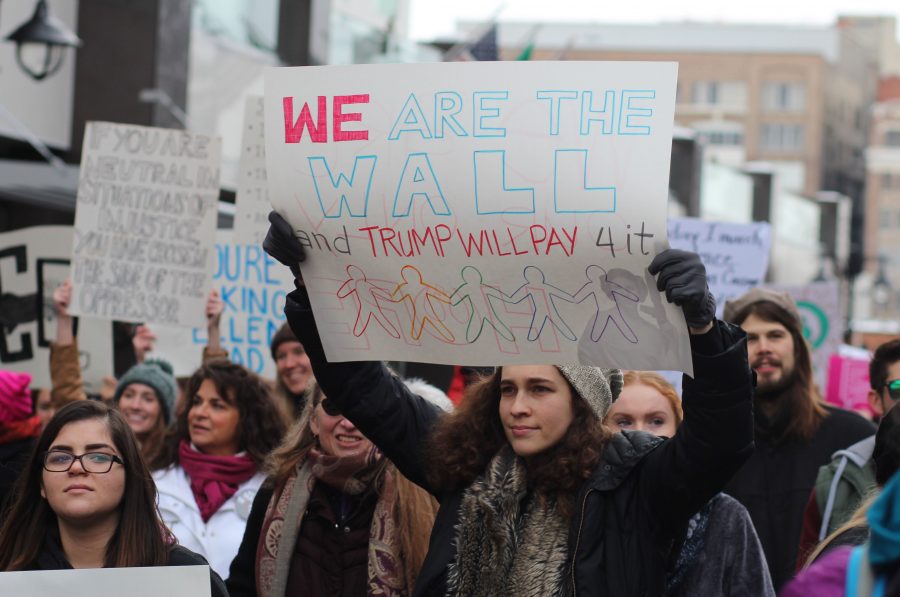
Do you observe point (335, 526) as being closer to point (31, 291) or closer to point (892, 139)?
point (31, 291)

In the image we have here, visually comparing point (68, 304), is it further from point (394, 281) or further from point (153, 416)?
point (394, 281)

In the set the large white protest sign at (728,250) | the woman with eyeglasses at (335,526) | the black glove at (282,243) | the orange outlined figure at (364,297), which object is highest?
the large white protest sign at (728,250)

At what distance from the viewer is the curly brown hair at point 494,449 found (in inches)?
139

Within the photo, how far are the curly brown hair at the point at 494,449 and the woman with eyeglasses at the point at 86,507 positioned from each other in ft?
2.08

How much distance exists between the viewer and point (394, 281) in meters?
3.59

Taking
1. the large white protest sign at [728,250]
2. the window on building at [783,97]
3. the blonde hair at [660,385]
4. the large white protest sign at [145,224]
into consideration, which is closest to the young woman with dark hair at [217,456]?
the large white protest sign at [145,224]

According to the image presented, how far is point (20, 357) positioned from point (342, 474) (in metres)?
3.14

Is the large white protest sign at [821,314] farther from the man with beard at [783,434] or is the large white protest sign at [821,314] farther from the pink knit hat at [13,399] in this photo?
the pink knit hat at [13,399]

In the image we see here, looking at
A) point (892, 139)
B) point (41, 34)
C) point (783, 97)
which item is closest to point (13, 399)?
point (41, 34)

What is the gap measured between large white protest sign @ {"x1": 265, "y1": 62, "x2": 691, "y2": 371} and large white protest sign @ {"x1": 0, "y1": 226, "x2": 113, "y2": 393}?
3.67 m

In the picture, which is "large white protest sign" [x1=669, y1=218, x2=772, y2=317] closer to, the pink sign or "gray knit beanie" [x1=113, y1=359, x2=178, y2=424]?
the pink sign

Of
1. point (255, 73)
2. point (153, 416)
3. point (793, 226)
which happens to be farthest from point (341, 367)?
point (793, 226)

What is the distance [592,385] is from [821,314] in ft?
18.3

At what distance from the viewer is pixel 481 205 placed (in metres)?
3.42
